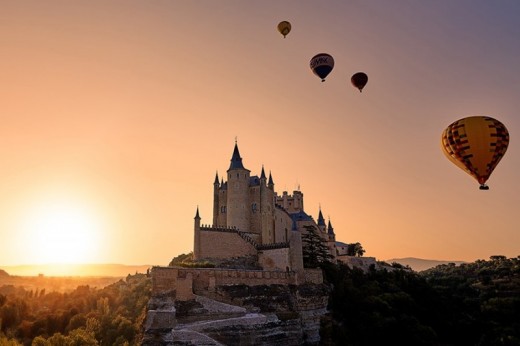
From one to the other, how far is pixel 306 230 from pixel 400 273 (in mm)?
15647

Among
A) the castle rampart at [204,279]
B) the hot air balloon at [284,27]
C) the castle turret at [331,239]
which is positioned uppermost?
the hot air balloon at [284,27]

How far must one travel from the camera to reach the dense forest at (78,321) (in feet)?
128

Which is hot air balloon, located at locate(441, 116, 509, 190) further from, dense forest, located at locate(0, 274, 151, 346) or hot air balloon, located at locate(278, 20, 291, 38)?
dense forest, located at locate(0, 274, 151, 346)

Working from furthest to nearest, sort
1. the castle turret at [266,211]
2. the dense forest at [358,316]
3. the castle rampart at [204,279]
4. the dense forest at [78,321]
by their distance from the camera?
1. the castle turret at [266,211]
2. the dense forest at [358,316]
3. the dense forest at [78,321]
4. the castle rampart at [204,279]

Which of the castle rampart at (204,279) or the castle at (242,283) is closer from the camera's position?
the castle at (242,283)

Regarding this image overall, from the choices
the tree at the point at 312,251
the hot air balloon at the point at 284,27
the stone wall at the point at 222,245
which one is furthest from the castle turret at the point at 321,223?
the hot air balloon at the point at 284,27

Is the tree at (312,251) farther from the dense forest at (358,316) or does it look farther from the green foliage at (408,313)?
the green foliage at (408,313)

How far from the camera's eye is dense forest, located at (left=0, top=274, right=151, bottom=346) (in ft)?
128

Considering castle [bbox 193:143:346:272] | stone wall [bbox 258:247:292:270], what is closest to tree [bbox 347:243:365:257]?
castle [bbox 193:143:346:272]

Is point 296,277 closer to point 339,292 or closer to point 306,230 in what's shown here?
point 339,292

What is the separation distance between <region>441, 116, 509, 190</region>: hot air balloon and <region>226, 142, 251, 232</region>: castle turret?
2556cm

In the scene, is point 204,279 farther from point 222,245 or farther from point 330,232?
point 330,232

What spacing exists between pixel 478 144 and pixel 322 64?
607 inches

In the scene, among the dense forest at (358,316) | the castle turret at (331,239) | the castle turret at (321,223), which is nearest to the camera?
the dense forest at (358,316)
